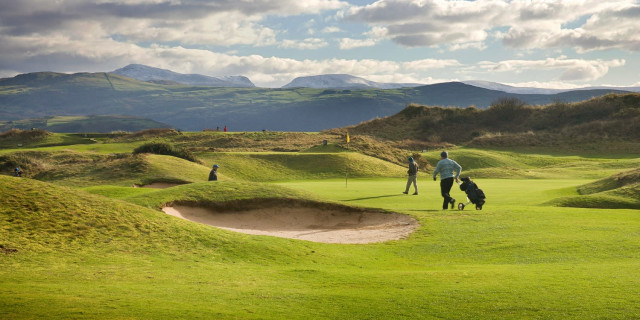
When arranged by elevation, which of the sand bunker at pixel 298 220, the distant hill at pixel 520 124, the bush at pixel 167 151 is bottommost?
the sand bunker at pixel 298 220

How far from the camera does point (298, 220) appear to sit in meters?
22.2

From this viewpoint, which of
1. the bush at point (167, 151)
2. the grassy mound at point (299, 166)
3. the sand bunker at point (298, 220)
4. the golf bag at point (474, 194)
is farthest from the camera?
the grassy mound at point (299, 166)

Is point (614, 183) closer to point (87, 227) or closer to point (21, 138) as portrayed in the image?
point (87, 227)

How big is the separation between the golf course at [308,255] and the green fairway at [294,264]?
42mm

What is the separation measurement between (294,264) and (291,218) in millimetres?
9604

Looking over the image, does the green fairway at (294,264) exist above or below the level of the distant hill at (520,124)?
below

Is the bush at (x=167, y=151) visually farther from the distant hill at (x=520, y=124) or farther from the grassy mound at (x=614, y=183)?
the distant hill at (x=520, y=124)

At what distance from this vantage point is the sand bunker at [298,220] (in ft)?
A: 65.1

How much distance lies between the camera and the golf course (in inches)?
315

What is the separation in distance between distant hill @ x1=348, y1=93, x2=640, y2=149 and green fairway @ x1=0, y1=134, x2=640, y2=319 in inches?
2270

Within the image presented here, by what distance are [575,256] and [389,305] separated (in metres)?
6.83

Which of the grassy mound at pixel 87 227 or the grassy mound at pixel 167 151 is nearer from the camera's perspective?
the grassy mound at pixel 87 227

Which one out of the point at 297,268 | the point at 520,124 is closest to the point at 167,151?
the point at 297,268

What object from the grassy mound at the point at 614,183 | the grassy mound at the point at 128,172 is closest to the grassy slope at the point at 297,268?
the grassy mound at the point at 614,183
